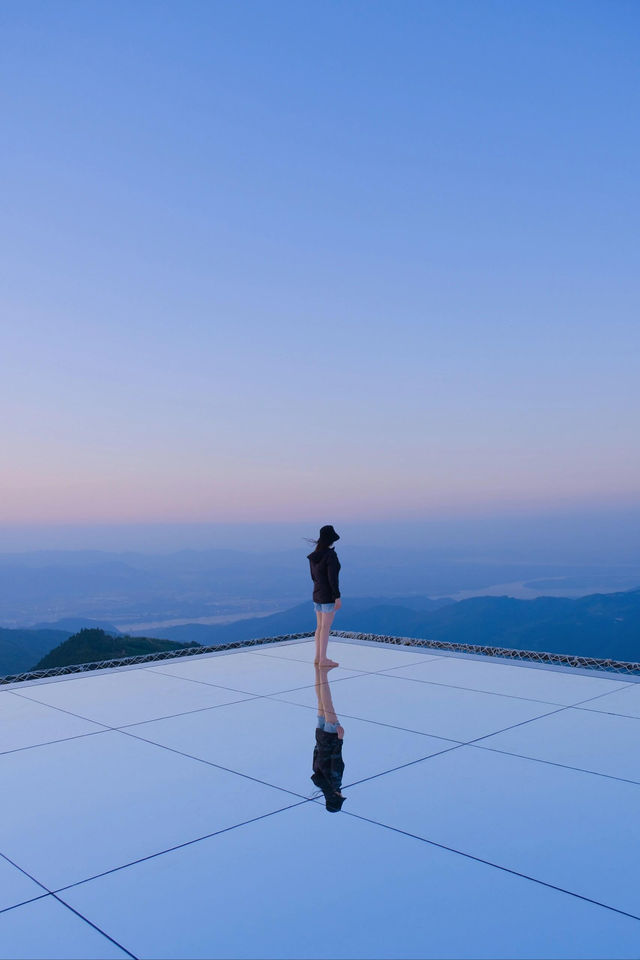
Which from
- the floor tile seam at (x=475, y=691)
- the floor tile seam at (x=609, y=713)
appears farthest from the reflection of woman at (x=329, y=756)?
the floor tile seam at (x=609, y=713)

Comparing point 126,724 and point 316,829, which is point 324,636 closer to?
point 126,724

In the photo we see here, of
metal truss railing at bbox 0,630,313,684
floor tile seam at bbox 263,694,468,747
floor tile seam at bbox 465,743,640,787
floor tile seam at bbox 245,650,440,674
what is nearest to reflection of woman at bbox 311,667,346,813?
floor tile seam at bbox 263,694,468,747

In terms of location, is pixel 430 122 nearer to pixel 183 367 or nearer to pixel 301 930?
pixel 183 367

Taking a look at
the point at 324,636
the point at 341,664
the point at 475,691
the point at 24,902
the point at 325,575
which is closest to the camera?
the point at 24,902

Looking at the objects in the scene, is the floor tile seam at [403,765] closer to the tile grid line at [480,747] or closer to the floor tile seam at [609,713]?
the tile grid line at [480,747]

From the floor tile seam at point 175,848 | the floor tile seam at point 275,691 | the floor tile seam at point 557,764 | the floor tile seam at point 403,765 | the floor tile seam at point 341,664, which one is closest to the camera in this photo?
the floor tile seam at point 175,848

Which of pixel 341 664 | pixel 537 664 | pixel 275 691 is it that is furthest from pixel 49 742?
pixel 537 664

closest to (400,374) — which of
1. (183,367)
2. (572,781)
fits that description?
(183,367)
